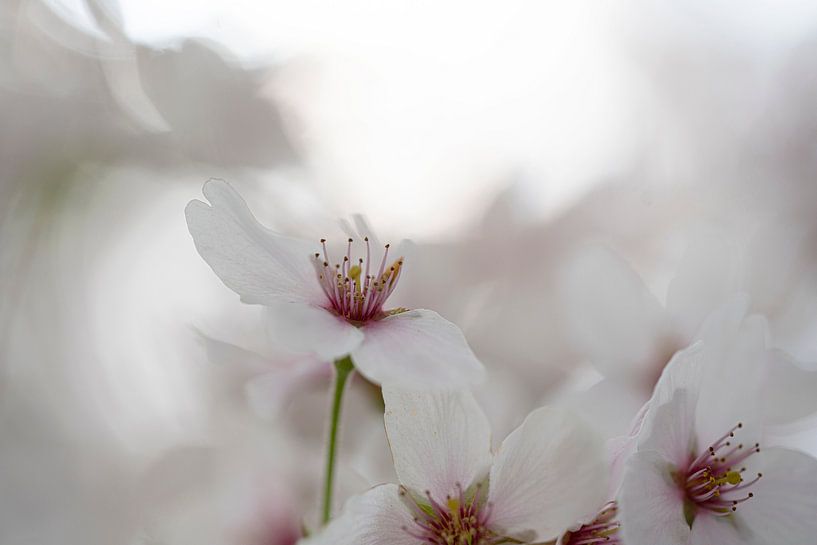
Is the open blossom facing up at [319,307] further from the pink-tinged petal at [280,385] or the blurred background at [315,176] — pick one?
the blurred background at [315,176]

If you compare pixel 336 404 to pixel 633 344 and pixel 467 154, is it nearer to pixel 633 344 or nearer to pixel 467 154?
pixel 633 344

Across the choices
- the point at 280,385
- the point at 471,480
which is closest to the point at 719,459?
the point at 471,480

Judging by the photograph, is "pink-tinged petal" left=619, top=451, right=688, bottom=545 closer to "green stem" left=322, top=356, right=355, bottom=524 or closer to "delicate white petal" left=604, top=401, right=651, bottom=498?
"delicate white petal" left=604, top=401, right=651, bottom=498

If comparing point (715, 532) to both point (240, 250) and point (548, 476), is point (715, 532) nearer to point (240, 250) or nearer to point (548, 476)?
point (548, 476)

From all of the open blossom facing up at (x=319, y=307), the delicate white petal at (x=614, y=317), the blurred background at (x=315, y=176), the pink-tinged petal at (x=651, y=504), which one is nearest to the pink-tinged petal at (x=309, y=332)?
the open blossom facing up at (x=319, y=307)

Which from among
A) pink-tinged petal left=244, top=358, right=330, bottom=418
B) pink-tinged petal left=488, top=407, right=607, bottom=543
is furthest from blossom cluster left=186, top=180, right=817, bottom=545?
pink-tinged petal left=244, top=358, right=330, bottom=418

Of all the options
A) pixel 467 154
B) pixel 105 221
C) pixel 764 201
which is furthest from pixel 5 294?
pixel 764 201
